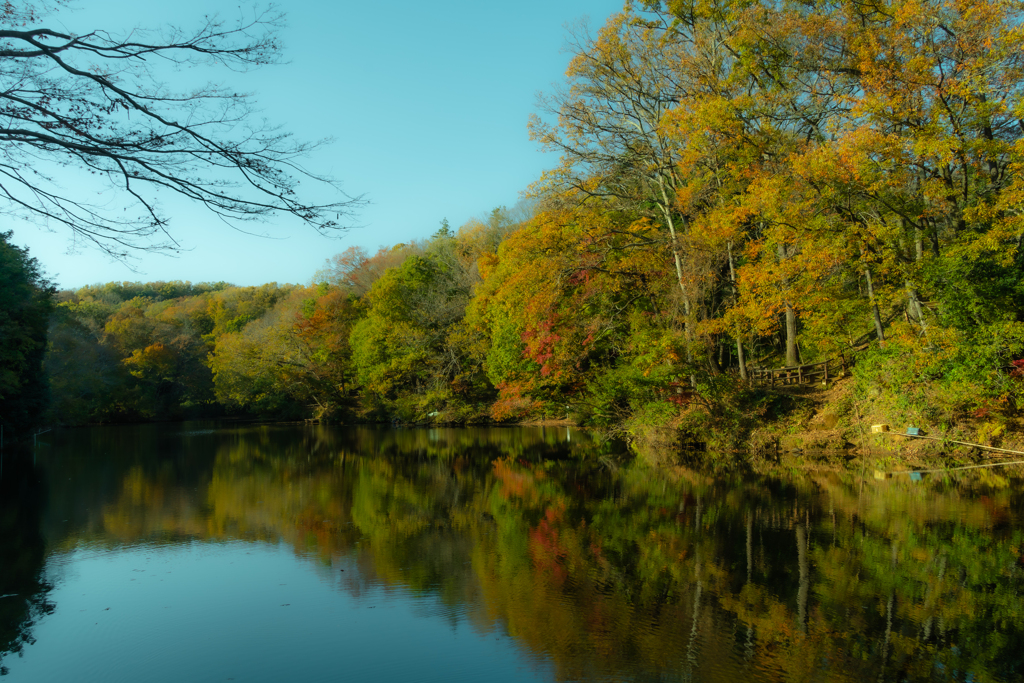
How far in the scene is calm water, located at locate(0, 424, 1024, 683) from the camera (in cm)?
480

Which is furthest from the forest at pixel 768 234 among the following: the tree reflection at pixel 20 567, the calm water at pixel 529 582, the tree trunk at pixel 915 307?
the tree reflection at pixel 20 567

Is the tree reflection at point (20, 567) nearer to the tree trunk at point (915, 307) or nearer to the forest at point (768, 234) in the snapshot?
the forest at point (768, 234)

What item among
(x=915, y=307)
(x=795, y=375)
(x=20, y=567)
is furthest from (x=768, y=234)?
(x=20, y=567)

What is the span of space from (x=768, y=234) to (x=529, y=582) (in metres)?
12.7

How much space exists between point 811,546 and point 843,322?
16.2 m

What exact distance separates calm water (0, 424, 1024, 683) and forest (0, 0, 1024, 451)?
437 cm

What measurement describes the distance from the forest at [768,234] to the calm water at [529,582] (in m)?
4.37

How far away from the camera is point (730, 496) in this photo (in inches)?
437

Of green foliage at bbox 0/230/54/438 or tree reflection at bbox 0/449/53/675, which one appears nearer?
tree reflection at bbox 0/449/53/675

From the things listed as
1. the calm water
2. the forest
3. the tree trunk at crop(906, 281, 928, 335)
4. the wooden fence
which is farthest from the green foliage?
the tree trunk at crop(906, 281, 928, 335)

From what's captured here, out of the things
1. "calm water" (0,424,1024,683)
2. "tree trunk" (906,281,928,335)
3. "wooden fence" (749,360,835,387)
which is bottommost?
"calm water" (0,424,1024,683)

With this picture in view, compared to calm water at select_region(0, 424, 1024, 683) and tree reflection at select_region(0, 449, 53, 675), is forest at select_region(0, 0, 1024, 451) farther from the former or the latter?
tree reflection at select_region(0, 449, 53, 675)

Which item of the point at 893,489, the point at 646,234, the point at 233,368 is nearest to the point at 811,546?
the point at 893,489

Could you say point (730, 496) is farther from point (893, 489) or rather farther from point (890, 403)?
point (890, 403)
